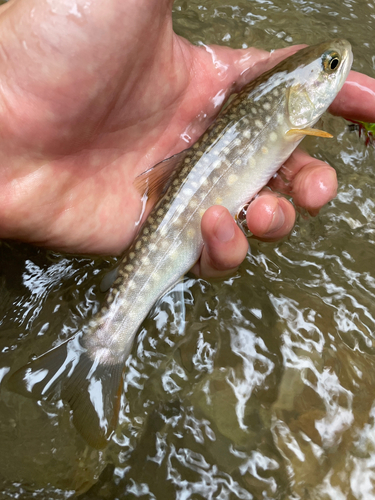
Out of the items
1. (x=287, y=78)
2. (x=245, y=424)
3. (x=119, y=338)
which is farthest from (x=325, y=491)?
(x=287, y=78)

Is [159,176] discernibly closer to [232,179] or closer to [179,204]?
[179,204]

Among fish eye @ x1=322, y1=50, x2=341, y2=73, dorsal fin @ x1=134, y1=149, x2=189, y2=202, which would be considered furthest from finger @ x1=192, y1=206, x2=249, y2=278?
fish eye @ x1=322, y1=50, x2=341, y2=73

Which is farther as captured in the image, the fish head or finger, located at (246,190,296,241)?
the fish head

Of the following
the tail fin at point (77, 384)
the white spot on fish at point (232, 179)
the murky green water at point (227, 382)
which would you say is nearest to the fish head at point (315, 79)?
the white spot on fish at point (232, 179)

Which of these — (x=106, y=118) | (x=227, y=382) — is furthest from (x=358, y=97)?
(x=227, y=382)

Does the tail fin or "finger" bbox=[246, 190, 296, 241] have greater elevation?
"finger" bbox=[246, 190, 296, 241]

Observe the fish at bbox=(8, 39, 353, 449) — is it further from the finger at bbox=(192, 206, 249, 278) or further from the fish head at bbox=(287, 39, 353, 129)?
the finger at bbox=(192, 206, 249, 278)
